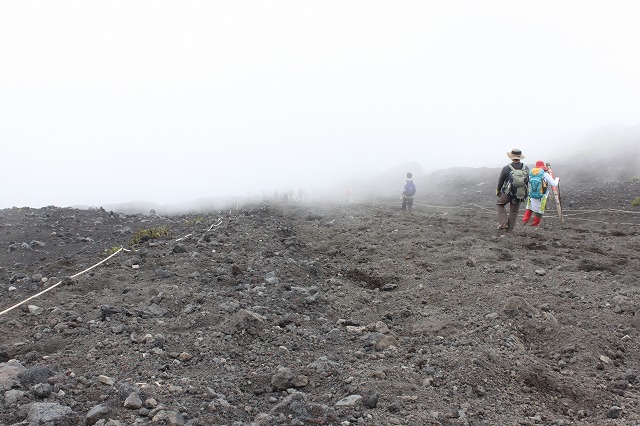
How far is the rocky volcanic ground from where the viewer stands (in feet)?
12.2

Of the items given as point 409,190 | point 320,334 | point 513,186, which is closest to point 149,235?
point 320,334

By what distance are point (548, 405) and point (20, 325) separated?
557 cm

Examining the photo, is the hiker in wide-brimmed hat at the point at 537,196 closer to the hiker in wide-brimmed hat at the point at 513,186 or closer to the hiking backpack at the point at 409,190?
the hiker in wide-brimmed hat at the point at 513,186

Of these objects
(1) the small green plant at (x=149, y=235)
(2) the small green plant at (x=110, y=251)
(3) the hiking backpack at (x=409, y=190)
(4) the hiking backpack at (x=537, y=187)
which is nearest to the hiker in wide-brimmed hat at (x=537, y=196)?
(4) the hiking backpack at (x=537, y=187)

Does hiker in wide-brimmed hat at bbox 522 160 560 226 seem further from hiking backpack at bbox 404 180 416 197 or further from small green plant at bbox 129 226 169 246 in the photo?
small green plant at bbox 129 226 169 246

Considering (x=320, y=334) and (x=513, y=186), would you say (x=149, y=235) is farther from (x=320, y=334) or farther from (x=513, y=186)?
(x=513, y=186)

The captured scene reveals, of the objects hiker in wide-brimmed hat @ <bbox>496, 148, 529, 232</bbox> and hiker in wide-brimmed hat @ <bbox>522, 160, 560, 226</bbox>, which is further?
hiker in wide-brimmed hat @ <bbox>522, 160, 560, 226</bbox>

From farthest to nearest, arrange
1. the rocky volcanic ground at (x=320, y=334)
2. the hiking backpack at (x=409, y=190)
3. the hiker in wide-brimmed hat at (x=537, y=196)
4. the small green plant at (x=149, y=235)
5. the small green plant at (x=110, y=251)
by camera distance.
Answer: the hiking backpack at (x=409, y=190) < the hiker in wide-brimmed hat at (x=537, y=196) < the small green plant at (x=149, y=235) < the small green plant at (x=110, y=251) < the rocky volcanic ground at (x=320, y=334)

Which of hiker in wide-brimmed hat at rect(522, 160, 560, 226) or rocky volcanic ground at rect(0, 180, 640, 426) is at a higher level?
hiker in wide-brimmed hat at rect(522, 160, 560, 226)

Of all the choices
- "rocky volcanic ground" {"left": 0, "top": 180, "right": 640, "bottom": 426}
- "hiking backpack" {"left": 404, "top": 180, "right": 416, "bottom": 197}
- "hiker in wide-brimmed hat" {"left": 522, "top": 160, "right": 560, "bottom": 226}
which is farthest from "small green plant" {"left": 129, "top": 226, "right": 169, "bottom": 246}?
"hiking backpack" {"left": 404, "top": 180, "right": 416, "bottom": 197}

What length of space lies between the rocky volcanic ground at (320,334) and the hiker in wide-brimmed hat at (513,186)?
172 centimetres

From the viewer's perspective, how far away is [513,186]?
37.4 feet

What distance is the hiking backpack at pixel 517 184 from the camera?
37.3ft

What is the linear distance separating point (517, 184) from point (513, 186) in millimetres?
100
